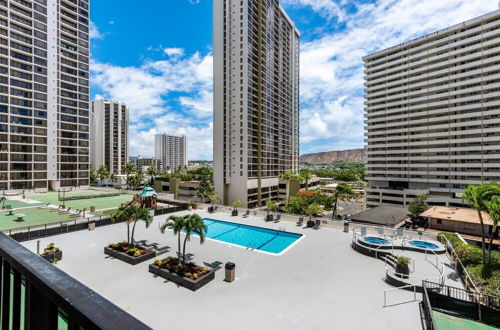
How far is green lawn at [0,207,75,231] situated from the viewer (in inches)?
1078

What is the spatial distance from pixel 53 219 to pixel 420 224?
52863 millimetres

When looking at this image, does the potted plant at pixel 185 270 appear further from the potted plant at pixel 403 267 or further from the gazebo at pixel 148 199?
the gazebo at pixel 148 199

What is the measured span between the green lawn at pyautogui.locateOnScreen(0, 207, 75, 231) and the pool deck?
845 cm

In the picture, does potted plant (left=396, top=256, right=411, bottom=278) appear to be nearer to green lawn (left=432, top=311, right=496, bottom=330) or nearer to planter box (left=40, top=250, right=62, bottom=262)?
green lawn (left=432, top=311, right=496, bottom=330)

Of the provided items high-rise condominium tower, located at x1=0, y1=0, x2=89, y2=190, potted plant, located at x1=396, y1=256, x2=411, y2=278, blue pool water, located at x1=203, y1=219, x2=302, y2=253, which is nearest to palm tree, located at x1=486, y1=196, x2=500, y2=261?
potted plant, located at x1=396, y1=256, x2=411, y2=278

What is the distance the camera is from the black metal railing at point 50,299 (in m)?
1.12

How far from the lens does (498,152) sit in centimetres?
5725

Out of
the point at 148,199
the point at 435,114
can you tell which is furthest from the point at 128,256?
the point at 435,114

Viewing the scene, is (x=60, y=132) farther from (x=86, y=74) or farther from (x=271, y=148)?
(x=271, y=148)

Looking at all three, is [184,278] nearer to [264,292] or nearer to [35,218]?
[264,292]

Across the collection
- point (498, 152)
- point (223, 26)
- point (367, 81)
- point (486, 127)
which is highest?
point (223, 26)

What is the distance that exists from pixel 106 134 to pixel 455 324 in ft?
468

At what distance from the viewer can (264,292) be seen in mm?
13961

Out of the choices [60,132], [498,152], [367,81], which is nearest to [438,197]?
[498,152]
